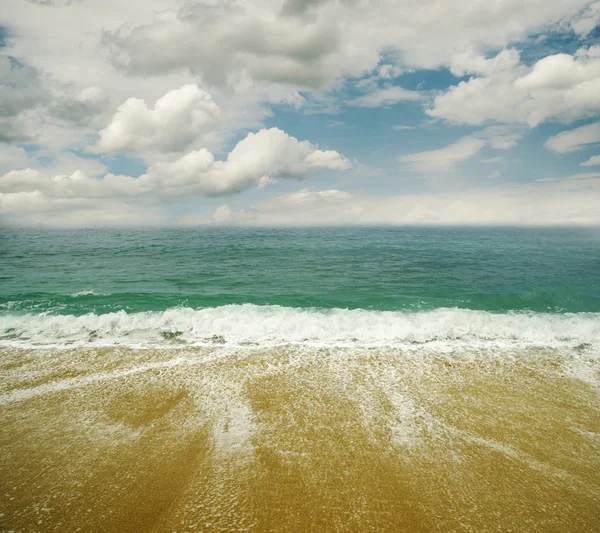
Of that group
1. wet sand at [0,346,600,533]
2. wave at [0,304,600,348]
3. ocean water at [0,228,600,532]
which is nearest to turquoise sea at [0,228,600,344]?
wave at [0,304,600,348]

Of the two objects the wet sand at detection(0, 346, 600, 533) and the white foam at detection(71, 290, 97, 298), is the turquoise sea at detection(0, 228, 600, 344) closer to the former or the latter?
the white foam at detection(71, 290, 97, 298)

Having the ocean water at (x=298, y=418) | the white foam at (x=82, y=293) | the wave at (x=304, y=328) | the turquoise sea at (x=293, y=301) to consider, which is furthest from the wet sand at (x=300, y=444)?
the white foam at (x=82, y=293)

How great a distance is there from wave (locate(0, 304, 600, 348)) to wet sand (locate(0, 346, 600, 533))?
1.62 meters

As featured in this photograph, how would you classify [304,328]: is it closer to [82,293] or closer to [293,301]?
[293,301]

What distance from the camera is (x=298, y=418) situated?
265 inches

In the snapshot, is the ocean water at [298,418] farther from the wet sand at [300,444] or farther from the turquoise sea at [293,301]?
the turquoise sea at [293,301]

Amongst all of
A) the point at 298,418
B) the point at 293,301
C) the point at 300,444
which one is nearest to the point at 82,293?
the point at 293,301

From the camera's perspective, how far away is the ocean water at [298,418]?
4645mm

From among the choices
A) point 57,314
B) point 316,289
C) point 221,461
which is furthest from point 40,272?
point 221,461

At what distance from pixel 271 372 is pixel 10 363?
336 inches

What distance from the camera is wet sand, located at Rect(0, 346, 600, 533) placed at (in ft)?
14.9

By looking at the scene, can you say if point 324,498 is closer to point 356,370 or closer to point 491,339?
point 356,370

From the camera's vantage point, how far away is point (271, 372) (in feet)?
28.9

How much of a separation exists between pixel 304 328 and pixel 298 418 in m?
5.57
